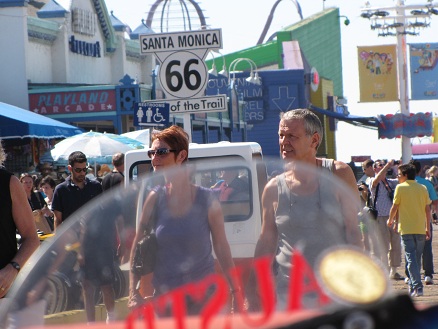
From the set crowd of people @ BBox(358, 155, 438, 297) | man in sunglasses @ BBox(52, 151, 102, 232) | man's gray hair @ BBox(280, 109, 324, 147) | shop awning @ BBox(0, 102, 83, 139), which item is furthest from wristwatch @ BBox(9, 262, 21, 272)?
shop awning @ BBox(0, 102, 83, 139)

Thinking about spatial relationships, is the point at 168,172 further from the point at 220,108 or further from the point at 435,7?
the point at 435,7

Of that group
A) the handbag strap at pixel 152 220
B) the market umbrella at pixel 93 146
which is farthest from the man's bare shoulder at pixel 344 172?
the market umbrella at pixel 93 146

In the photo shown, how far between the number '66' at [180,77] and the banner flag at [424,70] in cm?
5177

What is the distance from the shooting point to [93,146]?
19.8 metres

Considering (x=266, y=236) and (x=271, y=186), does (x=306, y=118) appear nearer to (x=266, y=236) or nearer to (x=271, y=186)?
(x=271, y=186)

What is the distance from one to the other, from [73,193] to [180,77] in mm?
2178

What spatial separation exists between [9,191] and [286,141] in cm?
139

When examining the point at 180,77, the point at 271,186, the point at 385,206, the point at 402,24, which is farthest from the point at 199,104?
the point at 402,24

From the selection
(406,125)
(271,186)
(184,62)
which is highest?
(184,62)

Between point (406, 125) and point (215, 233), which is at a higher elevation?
point (215, 233)

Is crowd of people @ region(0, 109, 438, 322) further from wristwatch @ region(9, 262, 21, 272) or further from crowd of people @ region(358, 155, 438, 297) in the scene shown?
crowd of people @ region(358, 155, 438, 297)

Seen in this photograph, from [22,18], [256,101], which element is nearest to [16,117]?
[22,18]

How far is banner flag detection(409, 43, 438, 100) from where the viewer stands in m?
62.3

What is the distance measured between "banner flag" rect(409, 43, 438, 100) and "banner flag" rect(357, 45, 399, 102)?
4613mm
